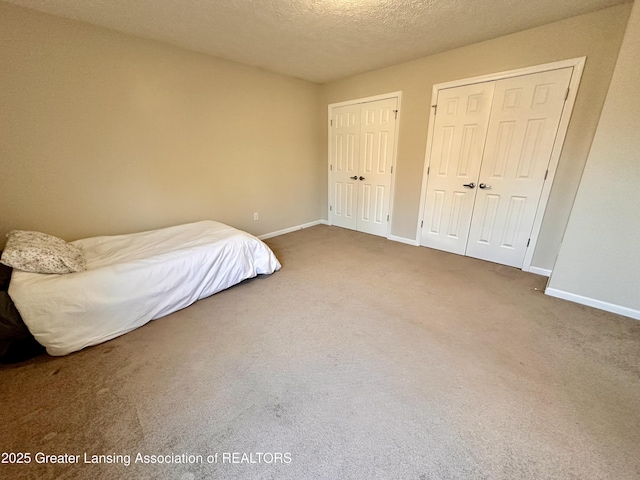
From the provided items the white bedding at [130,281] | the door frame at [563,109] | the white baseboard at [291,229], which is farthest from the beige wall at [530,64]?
the white bedding at [130,281]

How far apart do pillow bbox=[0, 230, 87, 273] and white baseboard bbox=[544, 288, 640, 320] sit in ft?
13.1

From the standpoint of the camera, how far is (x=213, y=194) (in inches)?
134

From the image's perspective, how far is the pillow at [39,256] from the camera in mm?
1720

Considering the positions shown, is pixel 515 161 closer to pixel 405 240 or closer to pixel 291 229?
pixel 405 240

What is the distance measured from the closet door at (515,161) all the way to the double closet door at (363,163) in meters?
1.26

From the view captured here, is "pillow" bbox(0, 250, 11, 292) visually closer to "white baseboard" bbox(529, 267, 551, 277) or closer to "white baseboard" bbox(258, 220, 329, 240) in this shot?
"white baseboard" bbox(258, 220, 329, 240)

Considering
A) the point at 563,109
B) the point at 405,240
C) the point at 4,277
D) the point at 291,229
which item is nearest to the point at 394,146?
the point at 405,240

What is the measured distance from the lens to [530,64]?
2.52m

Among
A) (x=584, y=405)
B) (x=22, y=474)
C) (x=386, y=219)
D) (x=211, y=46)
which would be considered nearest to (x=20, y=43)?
(x=211, y=46)

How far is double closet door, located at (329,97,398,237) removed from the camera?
12.4 feet

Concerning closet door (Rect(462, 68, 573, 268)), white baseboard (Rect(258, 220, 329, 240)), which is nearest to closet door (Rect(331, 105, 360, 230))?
white baseboard (Rect(258, 220, 329, 240))

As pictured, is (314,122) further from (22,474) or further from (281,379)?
(22,474)

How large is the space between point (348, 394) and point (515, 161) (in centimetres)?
294

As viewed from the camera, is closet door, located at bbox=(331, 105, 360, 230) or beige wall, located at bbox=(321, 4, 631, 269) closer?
beige wall, located at bbox=(321, 4, 631, 269)
